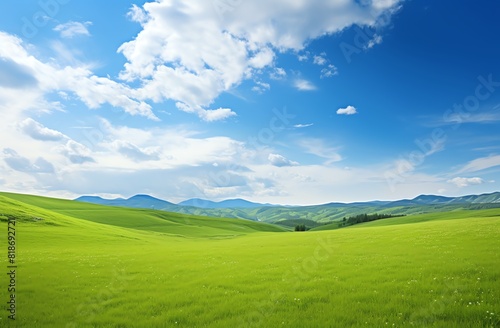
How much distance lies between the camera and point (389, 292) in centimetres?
1366

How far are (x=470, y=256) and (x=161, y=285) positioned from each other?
2054cm

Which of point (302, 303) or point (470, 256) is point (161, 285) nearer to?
point (302, 303)

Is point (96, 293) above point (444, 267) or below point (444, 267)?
below

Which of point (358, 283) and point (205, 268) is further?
point (205, 268)

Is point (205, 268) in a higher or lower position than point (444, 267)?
lower

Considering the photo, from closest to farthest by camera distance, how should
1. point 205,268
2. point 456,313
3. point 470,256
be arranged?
1. point 456,313
2. point 470,256
3. point 205,268

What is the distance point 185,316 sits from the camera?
12086 mm

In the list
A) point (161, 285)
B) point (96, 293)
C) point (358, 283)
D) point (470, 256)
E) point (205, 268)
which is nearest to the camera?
point (358, 283)

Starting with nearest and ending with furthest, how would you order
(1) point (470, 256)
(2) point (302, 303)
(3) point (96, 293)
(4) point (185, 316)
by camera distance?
1. (4) point (185, 316)
2. (2) point (302, 303)
3. (3) point (96, 293)
4. (1) point (470, 256)

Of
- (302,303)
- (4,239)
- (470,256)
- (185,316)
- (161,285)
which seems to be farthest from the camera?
(4,239)

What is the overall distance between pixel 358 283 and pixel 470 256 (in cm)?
1098

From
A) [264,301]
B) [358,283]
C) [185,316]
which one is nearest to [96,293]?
[185,316]

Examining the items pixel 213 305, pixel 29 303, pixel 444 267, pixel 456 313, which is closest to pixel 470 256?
pixel 444 267

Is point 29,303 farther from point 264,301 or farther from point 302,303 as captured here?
point 302,303
